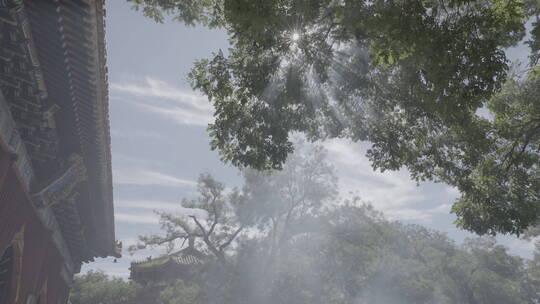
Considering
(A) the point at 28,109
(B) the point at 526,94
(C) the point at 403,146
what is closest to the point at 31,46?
(A) the point at 28,109

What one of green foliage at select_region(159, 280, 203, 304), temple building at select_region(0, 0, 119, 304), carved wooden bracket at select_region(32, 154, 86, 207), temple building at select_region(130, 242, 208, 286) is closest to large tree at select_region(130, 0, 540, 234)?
temple building at select_region(0, 0, 119, 304)

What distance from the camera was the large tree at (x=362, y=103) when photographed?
203 inches

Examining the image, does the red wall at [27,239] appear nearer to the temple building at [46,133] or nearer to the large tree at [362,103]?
the temple building at [46,133]

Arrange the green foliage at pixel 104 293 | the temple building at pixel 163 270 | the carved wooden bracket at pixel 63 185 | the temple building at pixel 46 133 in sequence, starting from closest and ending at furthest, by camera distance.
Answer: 1. the temple building at pixel 46 133
2. the carved wooden bracket at pixel 63 185
3. the green foliage at pixel 104 293
4. the temple building at pixel 163 270

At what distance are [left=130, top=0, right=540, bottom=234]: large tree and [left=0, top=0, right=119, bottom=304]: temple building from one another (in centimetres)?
201

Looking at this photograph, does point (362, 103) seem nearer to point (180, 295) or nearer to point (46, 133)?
point (46, 133)

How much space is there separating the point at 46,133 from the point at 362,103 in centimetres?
685

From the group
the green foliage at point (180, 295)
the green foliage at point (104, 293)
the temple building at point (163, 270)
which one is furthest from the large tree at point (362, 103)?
the temple building at point (163, 270)

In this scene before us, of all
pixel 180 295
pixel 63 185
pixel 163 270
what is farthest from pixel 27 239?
pixel 163 270

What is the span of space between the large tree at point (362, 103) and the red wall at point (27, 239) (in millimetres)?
3811

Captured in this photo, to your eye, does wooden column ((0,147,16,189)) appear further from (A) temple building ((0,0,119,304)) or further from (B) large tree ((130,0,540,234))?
(B) large tree ((130,0,540,234))

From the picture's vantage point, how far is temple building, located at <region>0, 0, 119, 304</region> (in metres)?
4.62

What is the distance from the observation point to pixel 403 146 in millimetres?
7430

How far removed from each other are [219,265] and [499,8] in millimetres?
25655
